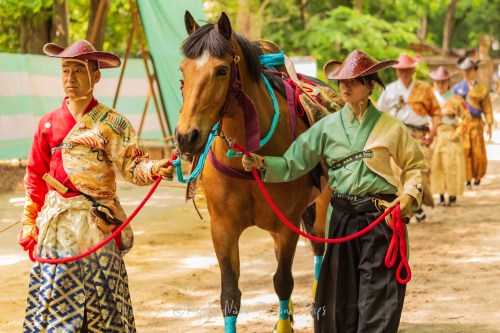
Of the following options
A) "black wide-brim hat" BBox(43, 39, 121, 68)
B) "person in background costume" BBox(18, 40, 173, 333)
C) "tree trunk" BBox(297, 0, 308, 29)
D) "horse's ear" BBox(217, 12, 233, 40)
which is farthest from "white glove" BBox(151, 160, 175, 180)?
"tree trunk" BBox(297, 0, 308, 29)

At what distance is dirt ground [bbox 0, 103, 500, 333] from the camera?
20.6 feet

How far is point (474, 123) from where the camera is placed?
1455cm

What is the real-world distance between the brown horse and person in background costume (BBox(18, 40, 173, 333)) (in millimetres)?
380

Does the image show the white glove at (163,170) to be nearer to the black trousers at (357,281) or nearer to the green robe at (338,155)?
the green robe at (338,155)

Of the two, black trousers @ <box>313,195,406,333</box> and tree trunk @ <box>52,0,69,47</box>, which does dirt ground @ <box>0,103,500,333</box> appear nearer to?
black trousers @ <box>313,195,406,333</box>

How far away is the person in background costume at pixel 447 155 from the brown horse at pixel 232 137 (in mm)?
7313

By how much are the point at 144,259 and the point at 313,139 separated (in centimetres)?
444

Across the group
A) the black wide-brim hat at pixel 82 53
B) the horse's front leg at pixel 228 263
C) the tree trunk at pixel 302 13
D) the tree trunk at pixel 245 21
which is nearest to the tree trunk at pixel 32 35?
the tree trunk at pixel 245 21

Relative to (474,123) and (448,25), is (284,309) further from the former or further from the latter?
(448,25)

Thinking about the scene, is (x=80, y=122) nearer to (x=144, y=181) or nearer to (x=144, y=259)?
(x=144, y=181)

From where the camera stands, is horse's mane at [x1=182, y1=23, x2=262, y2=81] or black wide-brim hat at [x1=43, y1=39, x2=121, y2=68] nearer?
black wide-brim hat at [x1=43, y1=39, x2=121, y2=68]

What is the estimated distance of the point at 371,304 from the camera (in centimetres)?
464

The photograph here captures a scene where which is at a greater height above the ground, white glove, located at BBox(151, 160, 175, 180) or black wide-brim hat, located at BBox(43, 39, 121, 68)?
black wide-brim hat, located at BBox(43, 39, 121, 68)

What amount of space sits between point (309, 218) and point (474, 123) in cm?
847
